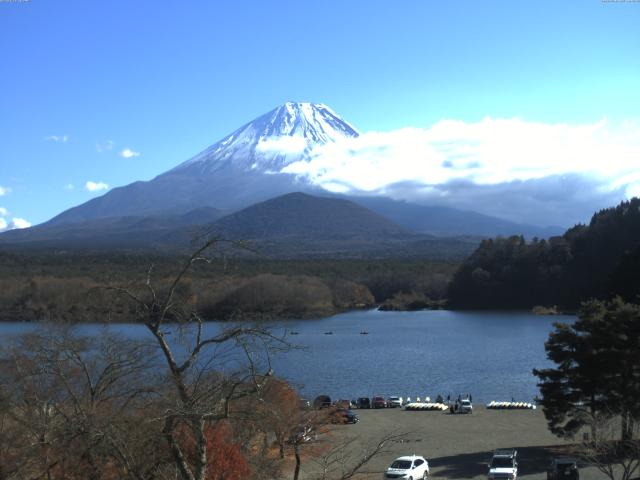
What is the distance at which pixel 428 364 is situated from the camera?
109 ft

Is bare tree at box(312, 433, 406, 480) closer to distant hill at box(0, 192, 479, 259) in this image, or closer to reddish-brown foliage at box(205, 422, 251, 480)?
reddish-brown foliage at box(205, 422, 251, 480)

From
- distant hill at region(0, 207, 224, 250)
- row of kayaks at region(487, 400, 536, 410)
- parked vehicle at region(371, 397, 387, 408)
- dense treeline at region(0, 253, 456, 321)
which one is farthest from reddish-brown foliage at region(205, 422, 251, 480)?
distant hill at region(0, 207, 224, 250)

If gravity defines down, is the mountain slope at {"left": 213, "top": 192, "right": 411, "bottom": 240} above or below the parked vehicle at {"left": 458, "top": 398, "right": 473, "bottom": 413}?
above

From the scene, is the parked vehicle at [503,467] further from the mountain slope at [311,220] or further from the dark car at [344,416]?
the mountain slope at [311,220]

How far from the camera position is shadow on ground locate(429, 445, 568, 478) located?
13453 mm

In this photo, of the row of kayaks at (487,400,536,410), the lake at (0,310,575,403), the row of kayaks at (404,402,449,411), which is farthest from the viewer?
the lake at (0,310,575,403)

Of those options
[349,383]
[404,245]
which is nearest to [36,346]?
[349,383]

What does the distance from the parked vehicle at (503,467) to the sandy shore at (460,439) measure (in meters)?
0.51

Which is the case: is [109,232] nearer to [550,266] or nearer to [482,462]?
[550,266]

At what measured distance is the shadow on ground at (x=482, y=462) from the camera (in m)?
13.5

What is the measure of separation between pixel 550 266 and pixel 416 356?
104ft

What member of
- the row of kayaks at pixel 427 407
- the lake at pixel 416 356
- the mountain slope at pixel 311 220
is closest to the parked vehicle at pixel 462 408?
the row of kayaks at pixel 427 407

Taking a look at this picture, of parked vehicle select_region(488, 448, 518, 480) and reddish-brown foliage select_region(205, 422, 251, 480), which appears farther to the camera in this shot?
parked vehicle select_region(488, 448, 518, 480)

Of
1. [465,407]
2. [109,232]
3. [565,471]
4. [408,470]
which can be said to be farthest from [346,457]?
[109,232]
